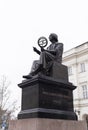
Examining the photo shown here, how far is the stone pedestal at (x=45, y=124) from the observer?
5366 millimetres

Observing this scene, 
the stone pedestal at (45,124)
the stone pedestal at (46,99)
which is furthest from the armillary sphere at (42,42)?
the stone pedestal at (45,124)

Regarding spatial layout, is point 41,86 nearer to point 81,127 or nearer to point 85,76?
point 81,127

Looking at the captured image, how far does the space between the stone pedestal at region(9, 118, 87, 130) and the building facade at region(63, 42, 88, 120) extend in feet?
67.1

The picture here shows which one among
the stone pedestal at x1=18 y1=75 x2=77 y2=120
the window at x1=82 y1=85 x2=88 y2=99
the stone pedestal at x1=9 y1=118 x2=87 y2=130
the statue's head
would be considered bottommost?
the stone pedestal at x1=9 y1=118 x2=87 y2=130

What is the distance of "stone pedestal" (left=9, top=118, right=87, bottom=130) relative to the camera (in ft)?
17.6

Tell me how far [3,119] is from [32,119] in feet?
62.7

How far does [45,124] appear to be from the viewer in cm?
544

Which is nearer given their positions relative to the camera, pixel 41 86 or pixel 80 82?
pixel 41 86

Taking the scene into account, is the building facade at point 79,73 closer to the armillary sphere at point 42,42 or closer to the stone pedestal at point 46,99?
the stone pedestal at point 46,99

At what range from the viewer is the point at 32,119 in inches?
217

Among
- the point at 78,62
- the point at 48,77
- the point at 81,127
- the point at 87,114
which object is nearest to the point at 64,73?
the point at 48,77

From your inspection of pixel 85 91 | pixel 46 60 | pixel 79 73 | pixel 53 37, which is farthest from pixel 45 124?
pixel 79 73

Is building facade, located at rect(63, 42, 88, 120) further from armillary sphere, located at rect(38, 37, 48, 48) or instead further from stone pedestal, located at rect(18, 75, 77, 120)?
armillary sphere, located at rect(38, 37, 48, 48)

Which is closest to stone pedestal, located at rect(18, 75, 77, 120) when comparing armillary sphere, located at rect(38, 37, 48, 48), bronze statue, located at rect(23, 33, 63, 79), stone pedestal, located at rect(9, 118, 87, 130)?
stone pedestal, located at rect(9, 118, 87, 130)
